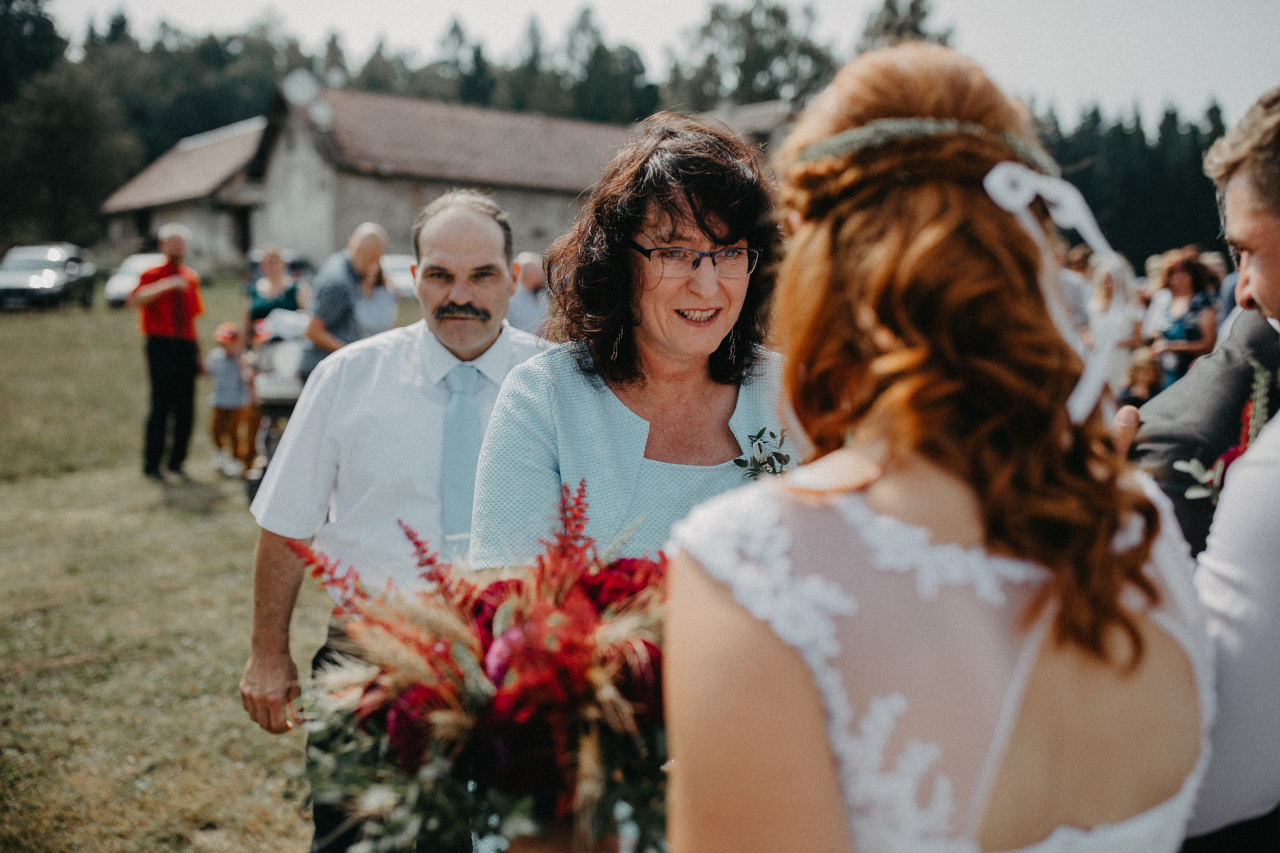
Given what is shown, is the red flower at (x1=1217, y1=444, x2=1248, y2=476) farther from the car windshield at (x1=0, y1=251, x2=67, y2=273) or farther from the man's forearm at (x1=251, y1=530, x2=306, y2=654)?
the car windshield at (x1=0, y1=251, x2=67, y2=273)

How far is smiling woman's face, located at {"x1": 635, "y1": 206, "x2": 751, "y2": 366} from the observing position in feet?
7.68

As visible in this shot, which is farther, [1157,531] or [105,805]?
[105,805]

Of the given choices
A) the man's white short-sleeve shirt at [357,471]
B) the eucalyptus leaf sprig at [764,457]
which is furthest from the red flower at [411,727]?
the man's white short-sleeve shirt at [357,471]

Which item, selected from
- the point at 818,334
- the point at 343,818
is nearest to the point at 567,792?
the point at 818,334

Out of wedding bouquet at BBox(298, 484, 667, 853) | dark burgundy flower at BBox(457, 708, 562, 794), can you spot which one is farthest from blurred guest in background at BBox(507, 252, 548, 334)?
dark burgundy flower at BBox(457, 708, 562, 794)

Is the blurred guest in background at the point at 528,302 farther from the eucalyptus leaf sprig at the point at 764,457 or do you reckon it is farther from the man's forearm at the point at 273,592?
the eucalyptus leaf sprig at the point at 764,457

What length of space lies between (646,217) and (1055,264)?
137 cm

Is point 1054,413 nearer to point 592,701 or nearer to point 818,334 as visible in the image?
point 818,334

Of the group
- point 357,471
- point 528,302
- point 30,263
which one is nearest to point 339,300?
point 528,302

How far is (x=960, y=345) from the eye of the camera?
1057 mm

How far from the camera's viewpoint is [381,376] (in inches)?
122

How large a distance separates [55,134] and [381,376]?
56727 mm

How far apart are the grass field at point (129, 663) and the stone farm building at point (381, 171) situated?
77.0ft

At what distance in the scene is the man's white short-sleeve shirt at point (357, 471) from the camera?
2.93m
